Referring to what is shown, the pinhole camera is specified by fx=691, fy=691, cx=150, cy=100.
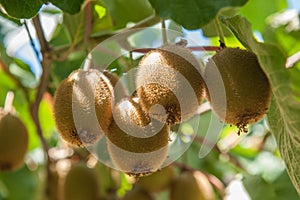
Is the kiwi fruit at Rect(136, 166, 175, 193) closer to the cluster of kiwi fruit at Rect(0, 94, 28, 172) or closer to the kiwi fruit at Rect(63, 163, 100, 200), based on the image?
the kiwi fruit at Rect(63, 163, 100, 200)

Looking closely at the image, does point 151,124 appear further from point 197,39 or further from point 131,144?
point 197,39

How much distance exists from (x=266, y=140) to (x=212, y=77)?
1.19 meters

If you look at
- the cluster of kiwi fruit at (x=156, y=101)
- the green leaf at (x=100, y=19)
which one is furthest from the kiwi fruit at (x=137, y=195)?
the cluster of kiwi fruit at (x=156, y=101)

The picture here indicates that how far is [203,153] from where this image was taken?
6.38ft

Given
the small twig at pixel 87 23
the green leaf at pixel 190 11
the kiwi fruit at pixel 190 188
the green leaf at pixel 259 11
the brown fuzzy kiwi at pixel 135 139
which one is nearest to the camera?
the green leaf at pixel 190 11

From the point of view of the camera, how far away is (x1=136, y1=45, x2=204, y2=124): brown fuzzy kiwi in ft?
3.31

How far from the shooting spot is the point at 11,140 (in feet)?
5.27

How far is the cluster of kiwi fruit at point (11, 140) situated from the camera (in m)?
1.61

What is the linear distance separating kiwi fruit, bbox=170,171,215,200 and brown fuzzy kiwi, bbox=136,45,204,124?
0.56 m

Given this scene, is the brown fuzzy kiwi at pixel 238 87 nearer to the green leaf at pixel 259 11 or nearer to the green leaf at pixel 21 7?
the green leaf at pixel 21 7

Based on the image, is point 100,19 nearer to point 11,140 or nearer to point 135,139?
point 11,140

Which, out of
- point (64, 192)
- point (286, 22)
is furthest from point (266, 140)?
point (64, 192)

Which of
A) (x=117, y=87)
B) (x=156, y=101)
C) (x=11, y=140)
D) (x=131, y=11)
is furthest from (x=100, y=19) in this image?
(x=156, y=101)

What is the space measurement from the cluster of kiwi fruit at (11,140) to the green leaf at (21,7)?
60 centimetres
